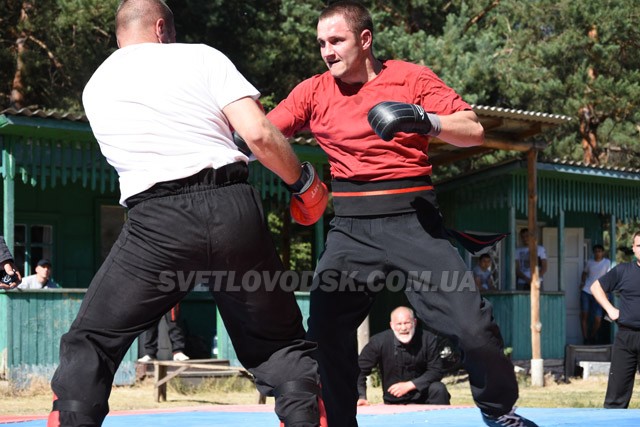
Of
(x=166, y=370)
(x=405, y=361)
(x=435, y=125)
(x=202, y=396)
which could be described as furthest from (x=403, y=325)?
(x=435, y=125)

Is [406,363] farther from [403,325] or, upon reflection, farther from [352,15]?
[352,15]

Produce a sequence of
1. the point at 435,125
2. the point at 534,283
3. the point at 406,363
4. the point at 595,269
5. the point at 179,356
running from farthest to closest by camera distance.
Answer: the point at 595,269 → the point at 534,283 → the point at 179,356 → the point at 406,363 → the point at 435,125

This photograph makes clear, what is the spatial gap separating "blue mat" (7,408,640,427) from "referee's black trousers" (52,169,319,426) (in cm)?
233

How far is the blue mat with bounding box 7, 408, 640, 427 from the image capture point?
20.0ft

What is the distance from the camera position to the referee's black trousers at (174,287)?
3.74 meters

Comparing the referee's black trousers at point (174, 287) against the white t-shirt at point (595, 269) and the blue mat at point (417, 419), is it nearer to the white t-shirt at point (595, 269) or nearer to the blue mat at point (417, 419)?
the blue mat at point (417, 419)

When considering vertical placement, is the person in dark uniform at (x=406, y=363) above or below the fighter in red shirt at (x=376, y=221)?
below

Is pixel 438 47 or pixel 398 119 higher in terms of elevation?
pixel 438 47

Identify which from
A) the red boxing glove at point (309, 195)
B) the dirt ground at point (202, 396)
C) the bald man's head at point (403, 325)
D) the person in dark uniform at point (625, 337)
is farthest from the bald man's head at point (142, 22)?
the dirt ground at point (202, 396)

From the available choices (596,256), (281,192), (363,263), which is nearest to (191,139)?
(363,263)

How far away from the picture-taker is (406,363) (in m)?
9.27

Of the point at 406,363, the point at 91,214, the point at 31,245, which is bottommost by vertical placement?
the point at 406,363

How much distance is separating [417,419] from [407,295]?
1978 mm

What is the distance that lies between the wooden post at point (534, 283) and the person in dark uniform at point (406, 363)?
6.27 m
